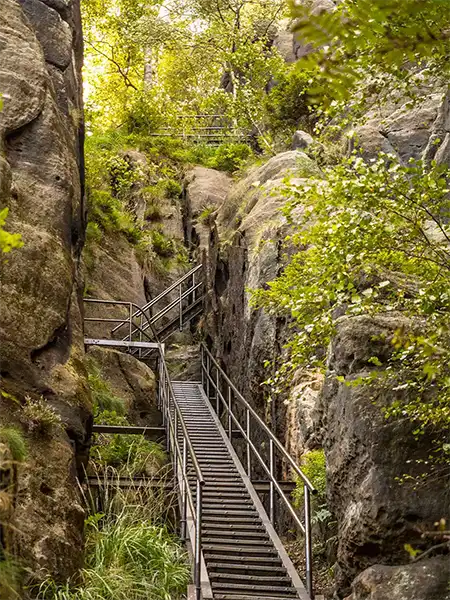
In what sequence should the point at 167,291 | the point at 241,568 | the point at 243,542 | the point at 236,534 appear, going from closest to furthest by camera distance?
1. the point at 241,568
2. the point at 243,542
3. the point at 236,534
4. the point at 167,291

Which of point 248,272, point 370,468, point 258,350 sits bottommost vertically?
point 258,350

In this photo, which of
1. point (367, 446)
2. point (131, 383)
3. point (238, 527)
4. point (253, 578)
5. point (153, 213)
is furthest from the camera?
point (153, 213)

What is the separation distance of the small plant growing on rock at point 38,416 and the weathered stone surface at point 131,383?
23.6ft

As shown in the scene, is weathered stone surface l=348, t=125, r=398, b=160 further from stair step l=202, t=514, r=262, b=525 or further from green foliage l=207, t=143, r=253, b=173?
green foliage l=207, t=143, r=253, b=173

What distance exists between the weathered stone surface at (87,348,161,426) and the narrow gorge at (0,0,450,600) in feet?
0.18

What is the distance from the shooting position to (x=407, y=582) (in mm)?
→ 6039

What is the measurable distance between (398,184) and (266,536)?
16.5 feet

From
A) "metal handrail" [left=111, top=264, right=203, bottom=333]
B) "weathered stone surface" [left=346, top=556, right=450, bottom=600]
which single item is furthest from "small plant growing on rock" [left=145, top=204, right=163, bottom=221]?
"weathered stone surface" [left=346, top=556, right=450, bottom=600]

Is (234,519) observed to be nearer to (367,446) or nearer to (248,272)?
(367,446)

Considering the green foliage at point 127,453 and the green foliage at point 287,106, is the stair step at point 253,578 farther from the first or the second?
the green foliage at point 287,106

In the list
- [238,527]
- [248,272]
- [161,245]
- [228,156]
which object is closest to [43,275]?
[238,527]

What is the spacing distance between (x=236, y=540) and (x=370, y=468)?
2.88 meters

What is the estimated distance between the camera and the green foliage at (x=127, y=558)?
7454mm

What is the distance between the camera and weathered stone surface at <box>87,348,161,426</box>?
53.0 ft
